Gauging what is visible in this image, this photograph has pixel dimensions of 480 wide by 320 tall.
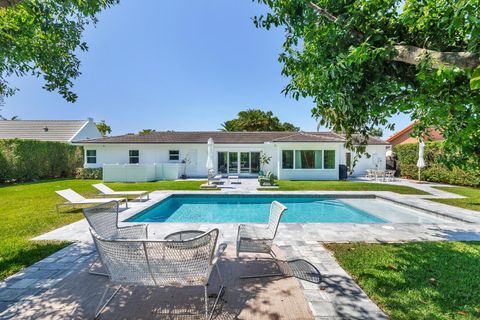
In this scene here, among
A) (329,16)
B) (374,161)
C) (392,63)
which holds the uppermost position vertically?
(329,16)

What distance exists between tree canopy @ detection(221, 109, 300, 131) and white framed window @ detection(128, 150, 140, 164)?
23187 millimetres

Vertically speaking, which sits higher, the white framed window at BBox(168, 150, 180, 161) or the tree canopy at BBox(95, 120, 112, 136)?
the tree canopy at BBox(95, 120, 112, 136)

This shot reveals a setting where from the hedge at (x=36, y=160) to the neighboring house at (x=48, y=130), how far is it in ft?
20.4

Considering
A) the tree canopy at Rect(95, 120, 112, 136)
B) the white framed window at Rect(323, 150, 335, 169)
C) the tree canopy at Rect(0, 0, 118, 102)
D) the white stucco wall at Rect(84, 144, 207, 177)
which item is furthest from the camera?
the tree canopy at Rect(95, 120, 112, 136)

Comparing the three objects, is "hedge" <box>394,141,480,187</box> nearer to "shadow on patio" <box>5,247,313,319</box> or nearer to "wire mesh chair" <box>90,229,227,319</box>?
"shadow on patio" <box>5,247,313,319</box>

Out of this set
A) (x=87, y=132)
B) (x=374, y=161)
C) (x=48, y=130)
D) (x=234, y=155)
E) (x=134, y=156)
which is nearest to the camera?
(x=134, y=156)

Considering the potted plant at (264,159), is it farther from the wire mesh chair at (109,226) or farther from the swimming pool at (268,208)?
the wire mesh chair at (109,226)

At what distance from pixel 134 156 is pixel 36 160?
322 inches

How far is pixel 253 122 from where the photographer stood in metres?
45.3

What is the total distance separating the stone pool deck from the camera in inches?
139

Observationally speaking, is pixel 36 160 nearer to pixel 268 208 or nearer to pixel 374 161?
pixel 268 208

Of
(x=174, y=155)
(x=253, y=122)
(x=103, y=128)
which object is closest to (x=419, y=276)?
(x=174, y=155)

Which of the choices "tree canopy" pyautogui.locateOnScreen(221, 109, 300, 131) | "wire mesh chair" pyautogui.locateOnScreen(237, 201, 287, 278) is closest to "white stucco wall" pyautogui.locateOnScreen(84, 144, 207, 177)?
"wire mesh chair" pyautogui.locateOnScreen(237, 201, 287, 278)

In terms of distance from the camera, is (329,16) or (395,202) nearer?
(329,16)
